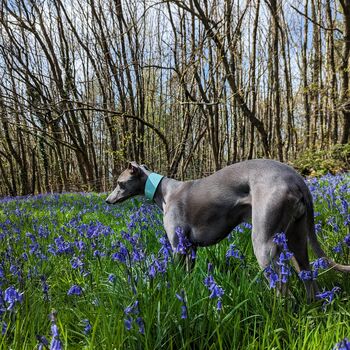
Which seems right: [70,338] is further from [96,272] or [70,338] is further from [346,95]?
[346,95]

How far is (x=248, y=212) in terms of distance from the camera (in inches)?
117

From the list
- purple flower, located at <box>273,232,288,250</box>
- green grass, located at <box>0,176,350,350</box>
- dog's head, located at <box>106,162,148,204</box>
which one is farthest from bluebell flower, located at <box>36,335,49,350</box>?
dog's head, located at <box>106,162,148,204</box>

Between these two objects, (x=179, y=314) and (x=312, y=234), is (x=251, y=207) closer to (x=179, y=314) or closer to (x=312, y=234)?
(x=312, y=234)

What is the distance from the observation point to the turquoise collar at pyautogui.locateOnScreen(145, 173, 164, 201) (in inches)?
155

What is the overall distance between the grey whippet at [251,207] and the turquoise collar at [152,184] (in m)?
0.01

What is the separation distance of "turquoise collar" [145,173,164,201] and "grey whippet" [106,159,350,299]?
11mm

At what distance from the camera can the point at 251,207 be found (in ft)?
Answer: 9.50

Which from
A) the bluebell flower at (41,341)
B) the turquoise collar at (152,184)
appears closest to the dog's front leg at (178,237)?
the turquoise collar at (152,184)

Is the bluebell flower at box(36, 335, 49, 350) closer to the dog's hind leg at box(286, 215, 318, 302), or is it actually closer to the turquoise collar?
the dog's hind leg at box(286, 215, 318, 302)

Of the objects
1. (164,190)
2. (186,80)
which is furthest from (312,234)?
(186,80)

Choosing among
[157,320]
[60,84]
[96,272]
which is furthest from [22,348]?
[60,84]

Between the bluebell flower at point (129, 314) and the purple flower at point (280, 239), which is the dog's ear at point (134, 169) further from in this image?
the bluebell flower at point (129, 314)

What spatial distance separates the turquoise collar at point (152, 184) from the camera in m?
3.94

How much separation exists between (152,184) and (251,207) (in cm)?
136
